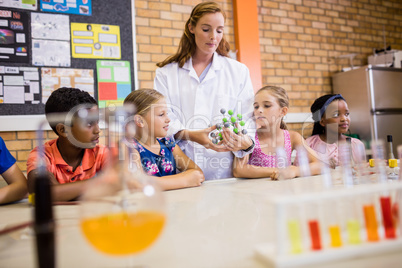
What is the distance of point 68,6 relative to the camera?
298cm

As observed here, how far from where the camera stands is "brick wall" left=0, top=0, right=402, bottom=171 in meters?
3.34

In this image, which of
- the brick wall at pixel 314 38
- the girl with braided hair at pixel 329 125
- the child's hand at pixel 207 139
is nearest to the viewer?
the child's hand at pixel 207 139

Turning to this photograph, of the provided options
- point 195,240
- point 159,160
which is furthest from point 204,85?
point 195,240

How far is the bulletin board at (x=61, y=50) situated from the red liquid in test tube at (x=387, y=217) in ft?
9.27

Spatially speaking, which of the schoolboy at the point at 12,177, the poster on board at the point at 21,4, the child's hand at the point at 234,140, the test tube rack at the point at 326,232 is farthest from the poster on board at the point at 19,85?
the test tube rack at the point at 326,232

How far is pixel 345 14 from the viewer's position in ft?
14.5

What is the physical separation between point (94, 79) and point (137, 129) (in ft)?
5.09

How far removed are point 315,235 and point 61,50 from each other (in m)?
2.95

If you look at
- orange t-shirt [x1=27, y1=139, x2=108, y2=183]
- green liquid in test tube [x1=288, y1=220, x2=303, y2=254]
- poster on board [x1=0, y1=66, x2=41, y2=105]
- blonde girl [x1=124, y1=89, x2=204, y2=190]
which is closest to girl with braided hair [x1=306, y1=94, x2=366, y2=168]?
blonde girl [x1=124, y1=89, x2=204, y2=190]

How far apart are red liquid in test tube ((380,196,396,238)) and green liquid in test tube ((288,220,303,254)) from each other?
154 mm

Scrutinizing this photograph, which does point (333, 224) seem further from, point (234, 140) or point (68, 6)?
point (68, 6)

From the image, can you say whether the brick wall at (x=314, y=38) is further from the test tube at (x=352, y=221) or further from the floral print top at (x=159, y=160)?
the test tube at (x=352, y=221)

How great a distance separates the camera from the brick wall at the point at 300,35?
3.34m

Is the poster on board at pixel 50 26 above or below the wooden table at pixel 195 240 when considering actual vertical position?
above
